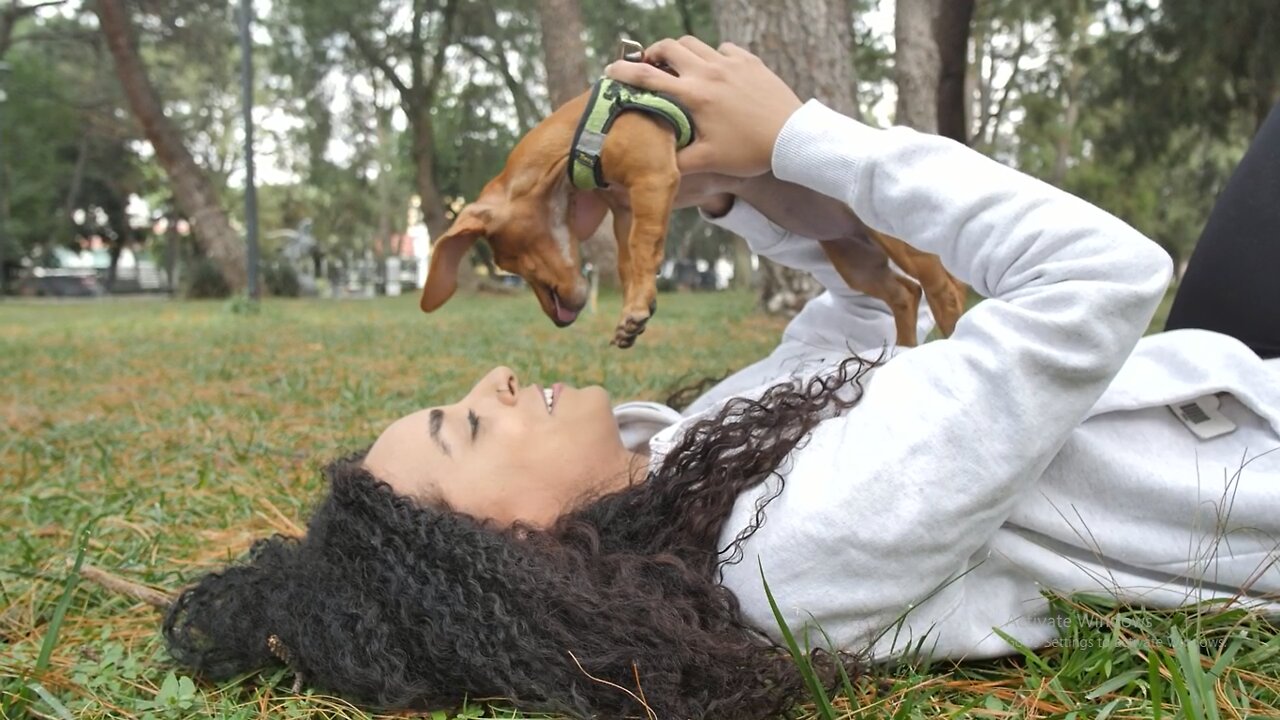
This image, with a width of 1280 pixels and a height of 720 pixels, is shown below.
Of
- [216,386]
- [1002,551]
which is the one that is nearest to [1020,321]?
[1002,551]

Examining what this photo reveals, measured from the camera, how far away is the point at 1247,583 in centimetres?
154

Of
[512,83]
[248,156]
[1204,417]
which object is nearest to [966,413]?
[1204,417]

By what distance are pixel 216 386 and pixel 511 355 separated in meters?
1.85

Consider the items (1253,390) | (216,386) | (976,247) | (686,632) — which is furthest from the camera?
(216,386)

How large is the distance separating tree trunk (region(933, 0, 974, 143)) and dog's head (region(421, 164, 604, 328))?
23.2 feet

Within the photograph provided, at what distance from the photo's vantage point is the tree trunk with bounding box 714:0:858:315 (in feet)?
17.8

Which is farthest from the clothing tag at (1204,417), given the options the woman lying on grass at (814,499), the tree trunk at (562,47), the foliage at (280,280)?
the foliage at (280,280)

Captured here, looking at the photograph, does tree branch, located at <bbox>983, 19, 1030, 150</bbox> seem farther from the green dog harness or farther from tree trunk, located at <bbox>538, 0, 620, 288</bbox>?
the green dog harness

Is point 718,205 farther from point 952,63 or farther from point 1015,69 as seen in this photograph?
point 1015,69

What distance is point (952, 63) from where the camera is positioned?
8.59 m

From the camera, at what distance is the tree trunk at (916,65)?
693 cm

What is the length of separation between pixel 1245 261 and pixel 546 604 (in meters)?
1.49

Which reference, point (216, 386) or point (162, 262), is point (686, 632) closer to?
point (216, 386)

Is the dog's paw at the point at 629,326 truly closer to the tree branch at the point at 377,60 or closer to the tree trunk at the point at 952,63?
the tree trunk at the point at 952,63
